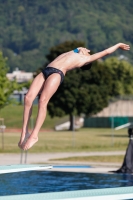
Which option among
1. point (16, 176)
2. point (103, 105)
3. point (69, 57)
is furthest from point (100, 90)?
point (69, 57)

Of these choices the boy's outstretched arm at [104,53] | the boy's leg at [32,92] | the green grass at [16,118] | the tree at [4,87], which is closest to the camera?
the boy's leg at [32,92]

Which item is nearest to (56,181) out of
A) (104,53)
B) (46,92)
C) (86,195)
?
(104,53)

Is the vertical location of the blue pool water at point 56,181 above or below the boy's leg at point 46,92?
below

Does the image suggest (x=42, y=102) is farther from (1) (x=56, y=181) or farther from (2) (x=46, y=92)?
(1) (x=56, y=181)

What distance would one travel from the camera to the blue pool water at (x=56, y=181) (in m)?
19.3

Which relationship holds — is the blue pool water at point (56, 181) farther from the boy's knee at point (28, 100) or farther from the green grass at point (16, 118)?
the green grass at point (16, 118)

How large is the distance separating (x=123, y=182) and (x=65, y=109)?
6492 centimetres

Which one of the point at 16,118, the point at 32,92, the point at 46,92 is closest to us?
the point at 46,92

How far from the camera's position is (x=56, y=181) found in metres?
21.3

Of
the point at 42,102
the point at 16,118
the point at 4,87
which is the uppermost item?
the point at 4,87

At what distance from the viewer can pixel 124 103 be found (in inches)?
4094

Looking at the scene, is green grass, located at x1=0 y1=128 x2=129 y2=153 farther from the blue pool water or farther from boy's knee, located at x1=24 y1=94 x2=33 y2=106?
boy's knee, located at x1=24 y1=94 x2=33 y2=106

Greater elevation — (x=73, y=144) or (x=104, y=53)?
(x=104, y=53)

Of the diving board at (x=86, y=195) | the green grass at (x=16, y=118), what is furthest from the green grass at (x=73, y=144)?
the green grass at (x=16, y=118)
